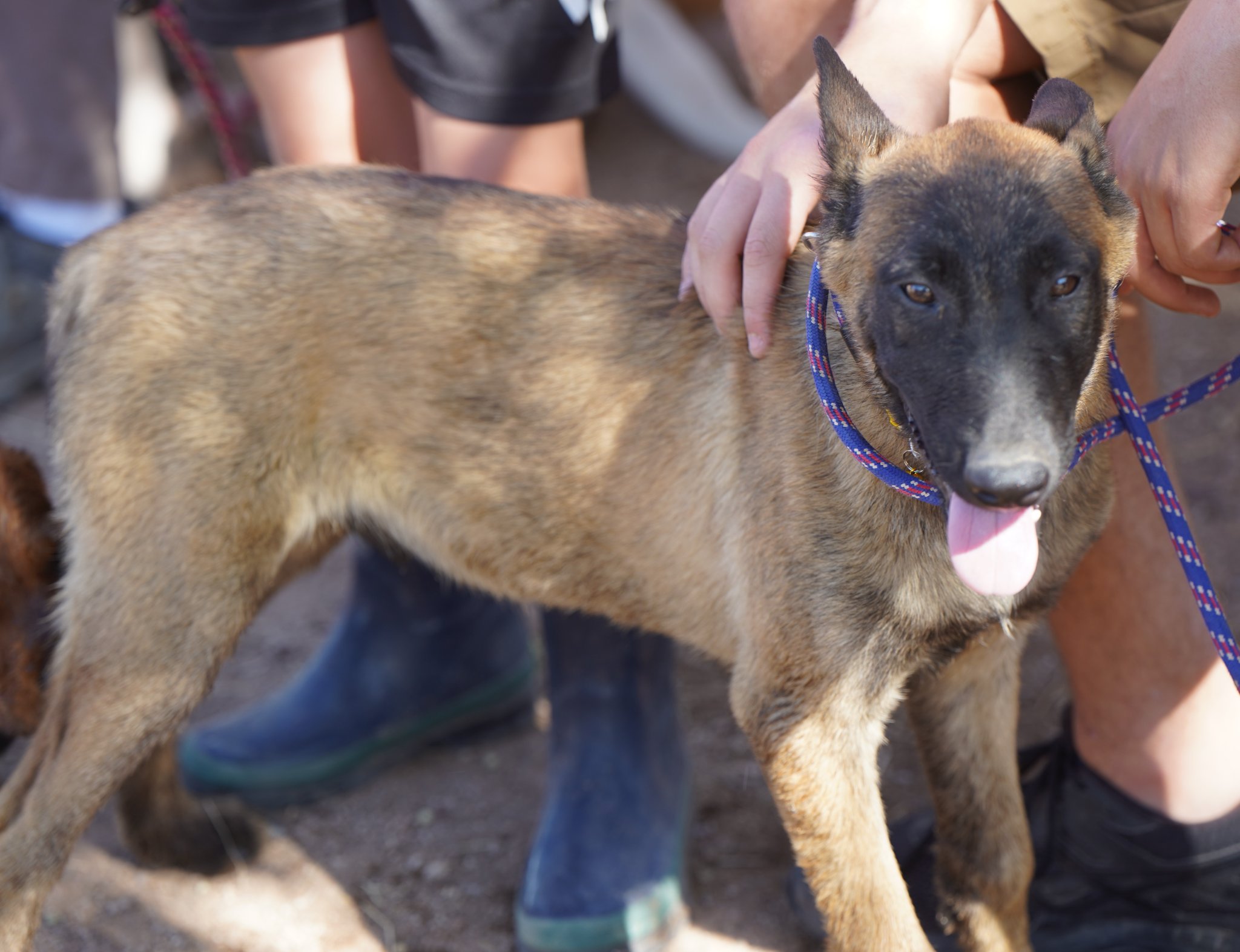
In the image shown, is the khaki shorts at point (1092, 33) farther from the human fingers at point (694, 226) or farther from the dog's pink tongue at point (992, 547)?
the dog's pink tongue at point (992, 547)

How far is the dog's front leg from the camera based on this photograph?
2287 mm

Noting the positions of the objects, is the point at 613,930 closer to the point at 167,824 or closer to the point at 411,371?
the point at 167,824

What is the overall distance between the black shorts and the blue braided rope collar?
3.30 ft

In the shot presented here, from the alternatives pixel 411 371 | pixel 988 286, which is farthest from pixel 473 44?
pixel 988 286

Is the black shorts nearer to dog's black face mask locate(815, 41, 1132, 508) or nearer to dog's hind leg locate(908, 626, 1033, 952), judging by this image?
dog's black face mask locate(815, 41, 1132, 508)

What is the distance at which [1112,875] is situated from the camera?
280cm

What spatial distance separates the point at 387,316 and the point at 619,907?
4.98 ft

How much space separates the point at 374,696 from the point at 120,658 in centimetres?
104

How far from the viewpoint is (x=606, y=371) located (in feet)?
8.68

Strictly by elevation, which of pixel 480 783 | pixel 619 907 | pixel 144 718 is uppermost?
pixel 144 718

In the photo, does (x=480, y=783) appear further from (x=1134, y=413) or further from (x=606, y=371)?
(x=1134, y=413)

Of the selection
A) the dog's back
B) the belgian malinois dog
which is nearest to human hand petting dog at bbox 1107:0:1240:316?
the belgian malinois dog

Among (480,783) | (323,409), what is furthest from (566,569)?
(480,783)

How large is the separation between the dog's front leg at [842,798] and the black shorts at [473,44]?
61.3 inches
